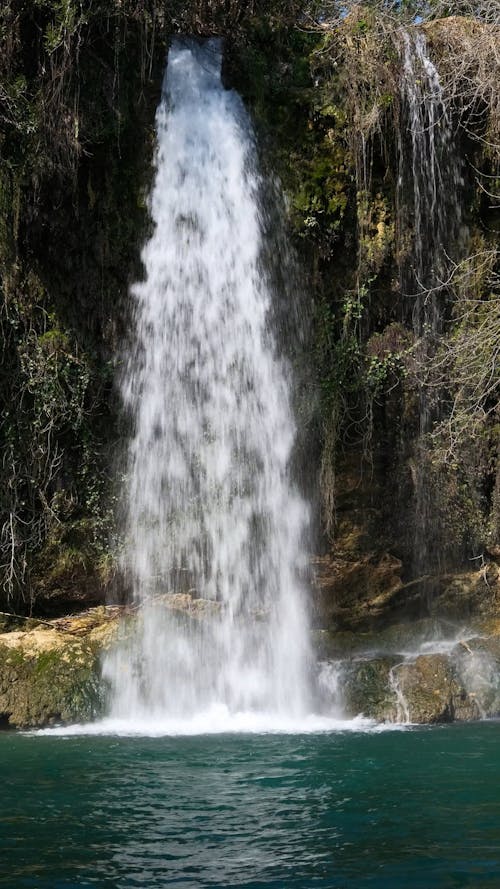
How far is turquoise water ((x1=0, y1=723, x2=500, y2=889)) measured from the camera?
3.98 metres

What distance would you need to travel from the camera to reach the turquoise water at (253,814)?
157 inches

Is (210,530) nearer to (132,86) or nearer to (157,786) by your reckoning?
(157,786)

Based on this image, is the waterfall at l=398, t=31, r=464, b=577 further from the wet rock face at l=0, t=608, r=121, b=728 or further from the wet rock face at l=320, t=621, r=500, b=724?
the wet rock face at l=0, t=608, r=121, b=728

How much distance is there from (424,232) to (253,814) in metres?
7.16

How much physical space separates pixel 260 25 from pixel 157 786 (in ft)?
27.7

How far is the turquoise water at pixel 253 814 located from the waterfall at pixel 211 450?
2291 mm

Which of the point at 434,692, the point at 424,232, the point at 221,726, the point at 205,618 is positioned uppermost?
the point at 424,232

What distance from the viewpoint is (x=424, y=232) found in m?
10.3

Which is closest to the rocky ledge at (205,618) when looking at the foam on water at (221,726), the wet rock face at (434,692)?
the wet rock face at (434,692)

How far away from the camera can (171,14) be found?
10.4 m

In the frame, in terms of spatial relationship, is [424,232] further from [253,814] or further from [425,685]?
[253,814]

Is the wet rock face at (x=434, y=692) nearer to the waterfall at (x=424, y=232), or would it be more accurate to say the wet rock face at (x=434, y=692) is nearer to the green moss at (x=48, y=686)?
the waterfall at (x=424, y=232)

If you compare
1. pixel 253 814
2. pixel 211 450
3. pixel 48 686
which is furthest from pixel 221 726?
pixel 253 814

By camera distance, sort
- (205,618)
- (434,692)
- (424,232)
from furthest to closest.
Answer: (424,232) < (205,618) < (434,692)
